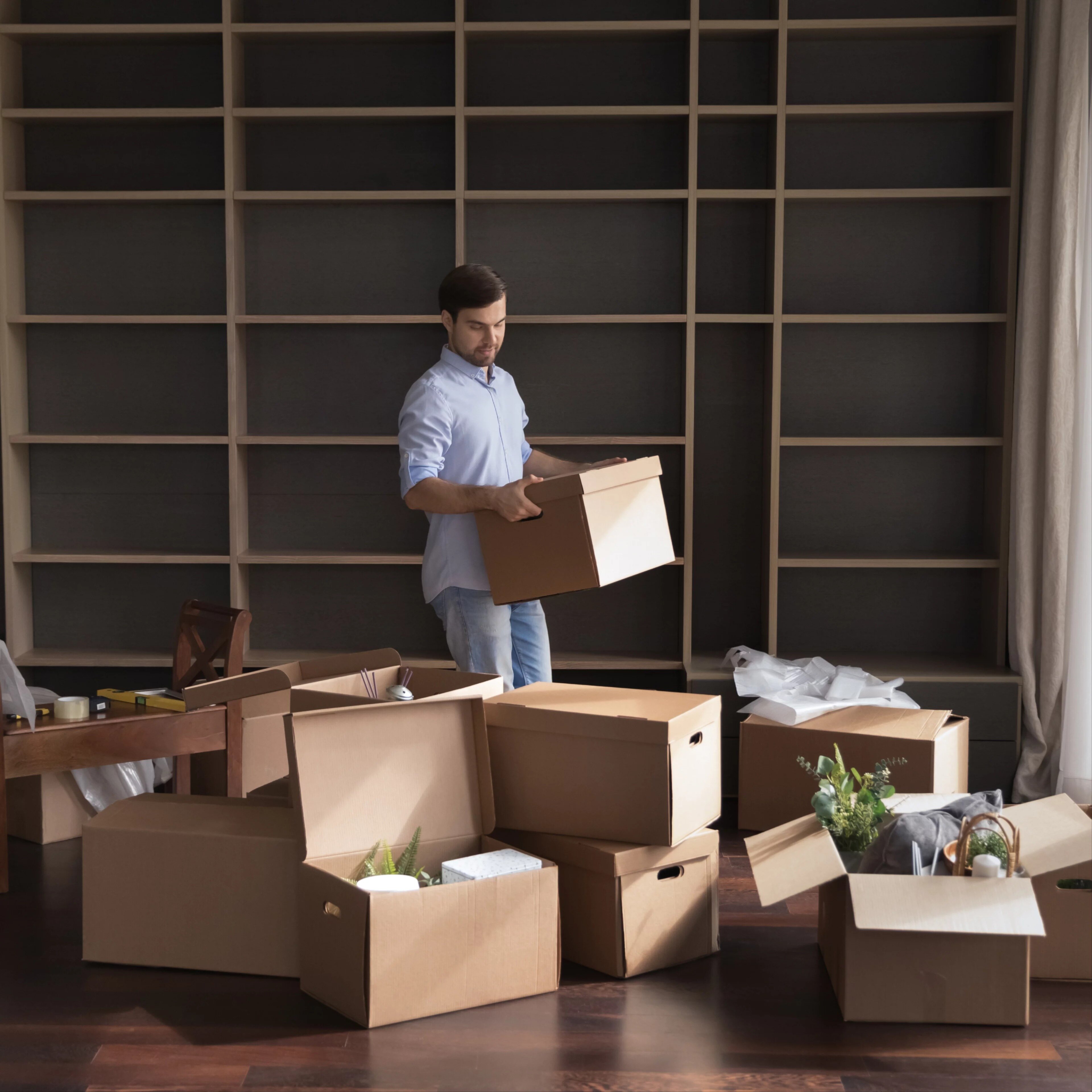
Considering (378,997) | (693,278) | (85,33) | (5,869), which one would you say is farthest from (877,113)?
(5,869)

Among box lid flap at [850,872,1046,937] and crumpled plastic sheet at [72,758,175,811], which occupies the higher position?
box lid flap at [850,872,1046,937]

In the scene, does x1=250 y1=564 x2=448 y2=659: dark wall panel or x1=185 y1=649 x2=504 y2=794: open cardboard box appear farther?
x1=250 y1=564 x2=448 y2=659: dark wall panel

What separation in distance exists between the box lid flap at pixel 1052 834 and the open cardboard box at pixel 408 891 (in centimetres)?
93

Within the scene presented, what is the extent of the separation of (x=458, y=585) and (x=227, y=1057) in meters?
1.23

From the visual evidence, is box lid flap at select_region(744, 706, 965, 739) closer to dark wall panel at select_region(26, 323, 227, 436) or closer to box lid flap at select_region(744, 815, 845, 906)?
box lid flap at select_region(744, 815, 845, 906)

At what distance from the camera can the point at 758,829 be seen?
3299mm

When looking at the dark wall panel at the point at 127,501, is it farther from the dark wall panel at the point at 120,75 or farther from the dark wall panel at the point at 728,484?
the dark wall panel at the point at 728,484

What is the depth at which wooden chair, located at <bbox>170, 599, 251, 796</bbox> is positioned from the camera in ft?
9.98

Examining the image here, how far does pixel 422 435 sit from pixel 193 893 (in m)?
1.16

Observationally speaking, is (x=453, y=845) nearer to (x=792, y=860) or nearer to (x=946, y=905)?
(x=792, y=860)

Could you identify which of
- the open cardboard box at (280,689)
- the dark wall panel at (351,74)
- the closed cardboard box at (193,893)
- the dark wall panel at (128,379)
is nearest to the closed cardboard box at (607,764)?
the open cardboard box at (280,689)

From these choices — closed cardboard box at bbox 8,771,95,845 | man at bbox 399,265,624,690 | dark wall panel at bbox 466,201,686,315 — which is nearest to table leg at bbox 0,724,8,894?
closed cardboard box at bbox 8,771,95,845

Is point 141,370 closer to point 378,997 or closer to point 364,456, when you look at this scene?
point 364,456

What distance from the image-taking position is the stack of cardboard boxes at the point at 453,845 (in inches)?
84.5
